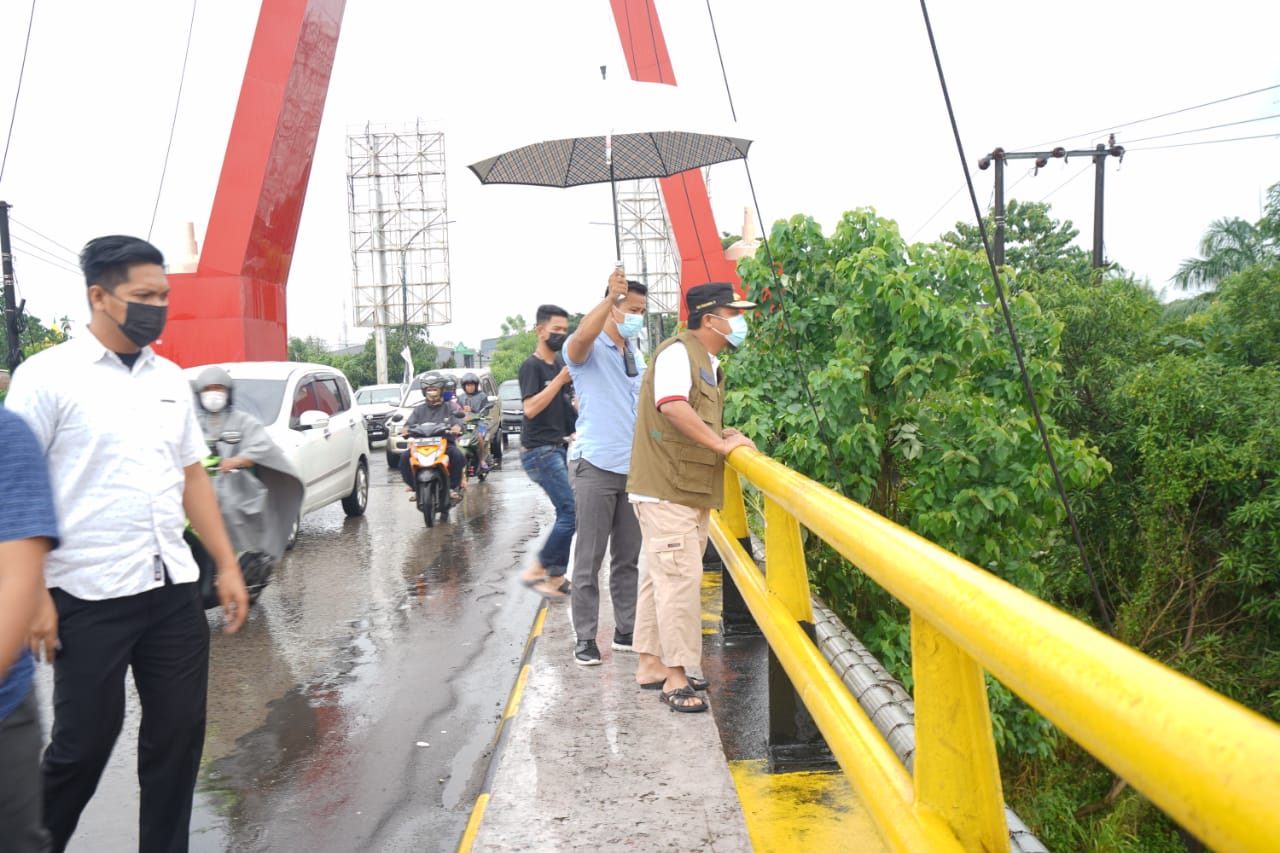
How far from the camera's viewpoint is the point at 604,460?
493 centimetres

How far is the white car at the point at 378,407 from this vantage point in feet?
76.2

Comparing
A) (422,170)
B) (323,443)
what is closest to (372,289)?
(422,170)

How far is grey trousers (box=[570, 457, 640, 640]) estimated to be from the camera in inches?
193

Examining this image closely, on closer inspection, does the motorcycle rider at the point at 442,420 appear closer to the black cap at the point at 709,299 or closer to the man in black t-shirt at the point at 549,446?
the man in black t-shirt at the point at 549,446

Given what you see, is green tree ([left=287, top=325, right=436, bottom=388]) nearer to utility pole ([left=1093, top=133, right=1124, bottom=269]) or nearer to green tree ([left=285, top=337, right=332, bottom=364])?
green tree ([left=285, top=337, right=332, bottom=364])

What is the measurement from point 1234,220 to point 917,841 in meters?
40.1

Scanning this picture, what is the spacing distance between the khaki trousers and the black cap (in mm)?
785

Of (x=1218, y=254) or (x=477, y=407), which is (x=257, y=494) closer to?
(x=477, y=407)

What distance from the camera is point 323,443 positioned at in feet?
34.3

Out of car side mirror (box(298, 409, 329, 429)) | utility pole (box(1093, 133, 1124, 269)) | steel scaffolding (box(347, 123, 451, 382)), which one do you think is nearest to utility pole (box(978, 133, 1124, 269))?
utility pole (box(1093, 133, 1124, 269))

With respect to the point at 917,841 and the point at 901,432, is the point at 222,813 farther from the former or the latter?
the point at 901,432

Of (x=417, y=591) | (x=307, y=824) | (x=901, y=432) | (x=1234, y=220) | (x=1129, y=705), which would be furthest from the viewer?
(x=1234, y=220)

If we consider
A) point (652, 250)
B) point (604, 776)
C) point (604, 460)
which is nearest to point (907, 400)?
point (604, 460)

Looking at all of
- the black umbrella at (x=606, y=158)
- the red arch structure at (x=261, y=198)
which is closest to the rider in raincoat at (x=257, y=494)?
the black umbrella at (x=606, y=158)
